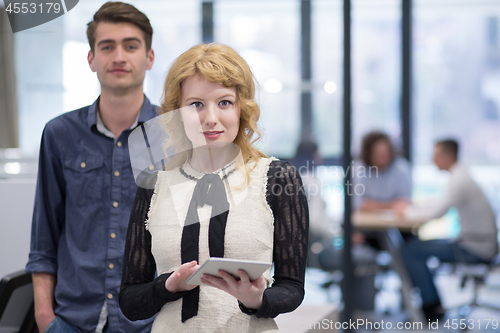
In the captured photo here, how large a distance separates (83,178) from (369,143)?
3030 mm

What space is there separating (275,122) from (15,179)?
2.74m

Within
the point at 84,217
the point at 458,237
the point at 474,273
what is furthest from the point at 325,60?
the point at 84,217

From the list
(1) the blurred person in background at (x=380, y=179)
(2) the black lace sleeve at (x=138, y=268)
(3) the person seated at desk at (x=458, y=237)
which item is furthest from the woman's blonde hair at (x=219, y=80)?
(1) the blurred person in background at (x=380, y=179)

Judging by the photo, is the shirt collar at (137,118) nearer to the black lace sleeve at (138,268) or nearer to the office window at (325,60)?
the black lace sleeve at (138,268)

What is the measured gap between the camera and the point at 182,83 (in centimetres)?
96

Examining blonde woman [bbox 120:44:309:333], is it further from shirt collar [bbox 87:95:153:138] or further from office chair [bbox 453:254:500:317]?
office chair [bbox 453:254:500:317]

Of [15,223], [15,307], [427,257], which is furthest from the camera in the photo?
[427,257]

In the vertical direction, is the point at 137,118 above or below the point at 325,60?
below

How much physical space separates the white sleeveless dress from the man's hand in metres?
0.42

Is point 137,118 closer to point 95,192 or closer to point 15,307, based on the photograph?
point 95,192

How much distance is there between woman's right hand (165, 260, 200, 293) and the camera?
2.78 feet

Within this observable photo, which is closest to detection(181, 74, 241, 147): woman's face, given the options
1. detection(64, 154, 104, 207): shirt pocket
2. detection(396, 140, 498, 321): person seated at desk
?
detection(64, 154, 104, 207): shirt pocket

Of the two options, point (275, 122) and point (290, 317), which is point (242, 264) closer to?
point (290, 317)

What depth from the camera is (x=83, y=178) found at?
4.12ft
